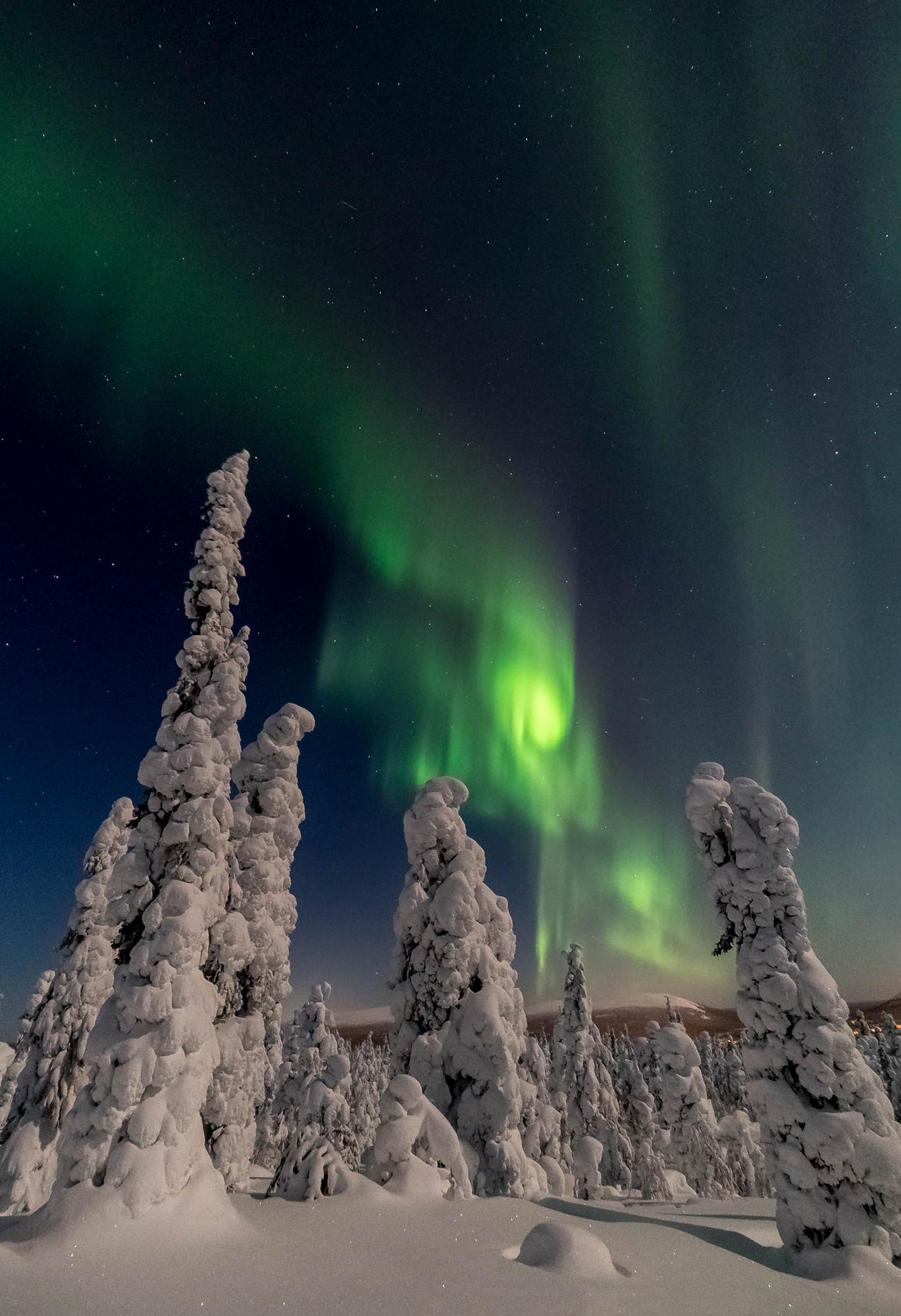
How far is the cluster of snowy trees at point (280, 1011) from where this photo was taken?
32.6 ft

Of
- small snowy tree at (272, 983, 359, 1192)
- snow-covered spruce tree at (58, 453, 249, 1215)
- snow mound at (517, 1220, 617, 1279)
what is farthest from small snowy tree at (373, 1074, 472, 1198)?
snow-covered spruce tree at (58, 453, 249, 1215)

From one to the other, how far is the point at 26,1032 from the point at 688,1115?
36124 mm

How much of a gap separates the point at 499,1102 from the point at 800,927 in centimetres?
886

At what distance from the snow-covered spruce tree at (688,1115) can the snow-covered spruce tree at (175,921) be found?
3302cm

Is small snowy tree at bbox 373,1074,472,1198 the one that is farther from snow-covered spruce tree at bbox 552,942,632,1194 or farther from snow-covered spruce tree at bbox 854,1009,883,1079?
snow-covered spruce tree at bbox 854,1009,883,1079

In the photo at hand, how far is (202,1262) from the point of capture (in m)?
7.20

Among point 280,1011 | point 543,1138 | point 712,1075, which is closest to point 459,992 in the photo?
point 280,1011

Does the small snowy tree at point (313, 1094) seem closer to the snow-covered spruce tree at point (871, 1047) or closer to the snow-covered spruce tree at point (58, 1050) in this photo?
the snow-covered spruce tree at point (58, 1050)

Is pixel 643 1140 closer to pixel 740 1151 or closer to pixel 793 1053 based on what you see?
pixel 740 1151

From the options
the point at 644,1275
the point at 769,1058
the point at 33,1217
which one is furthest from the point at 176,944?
the point at 769,1058

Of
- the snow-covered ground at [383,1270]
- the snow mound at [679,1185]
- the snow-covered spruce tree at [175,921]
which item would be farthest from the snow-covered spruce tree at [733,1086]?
the snow-covered spruce tree at [175,921]

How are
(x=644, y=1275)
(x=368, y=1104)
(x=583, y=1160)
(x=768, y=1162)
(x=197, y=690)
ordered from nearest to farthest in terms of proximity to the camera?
1. (x=644, y=1275)
2. (x=768, y=1162)
3. (x=197, y=690)
4. (x=583, y=1160)
5. (x=368, y=1104)

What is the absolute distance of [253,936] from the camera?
725 inches

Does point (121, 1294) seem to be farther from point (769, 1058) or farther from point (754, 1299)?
point (769, 1058)
